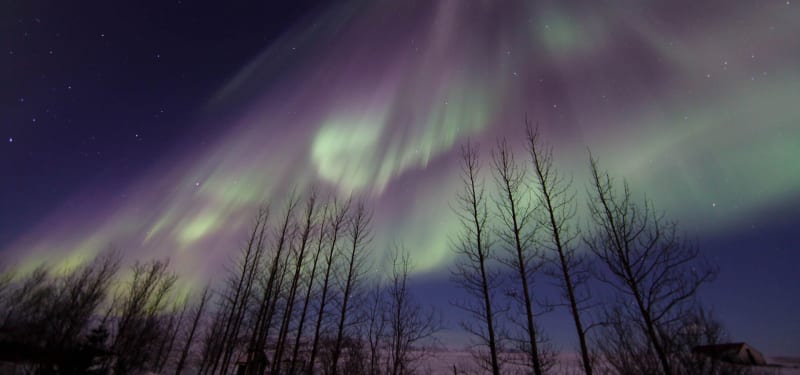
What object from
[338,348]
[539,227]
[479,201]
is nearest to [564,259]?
[539,227]

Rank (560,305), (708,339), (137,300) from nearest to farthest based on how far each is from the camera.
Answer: (560,305), (708,339), (137,300)

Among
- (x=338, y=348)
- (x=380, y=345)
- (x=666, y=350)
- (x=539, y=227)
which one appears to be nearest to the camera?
(x=666, y=350)

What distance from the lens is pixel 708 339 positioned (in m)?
18.1

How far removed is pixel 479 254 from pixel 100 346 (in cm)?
2105

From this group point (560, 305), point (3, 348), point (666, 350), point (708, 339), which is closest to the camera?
point (666, 350)

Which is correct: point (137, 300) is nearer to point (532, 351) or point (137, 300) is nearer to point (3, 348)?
point (3, 348)

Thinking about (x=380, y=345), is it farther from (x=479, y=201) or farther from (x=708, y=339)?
(x=708, y=339)

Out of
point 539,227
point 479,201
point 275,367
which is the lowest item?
point 275,367

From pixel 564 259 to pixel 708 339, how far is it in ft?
52.5

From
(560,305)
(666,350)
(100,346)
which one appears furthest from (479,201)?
(100,346)

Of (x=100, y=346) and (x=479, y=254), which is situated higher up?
(x=479, y=254)

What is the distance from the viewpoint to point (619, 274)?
9.39 metres

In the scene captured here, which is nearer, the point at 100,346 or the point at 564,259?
the point at 564,259

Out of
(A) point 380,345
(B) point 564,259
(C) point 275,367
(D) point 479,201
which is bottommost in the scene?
(C) point 275,367
